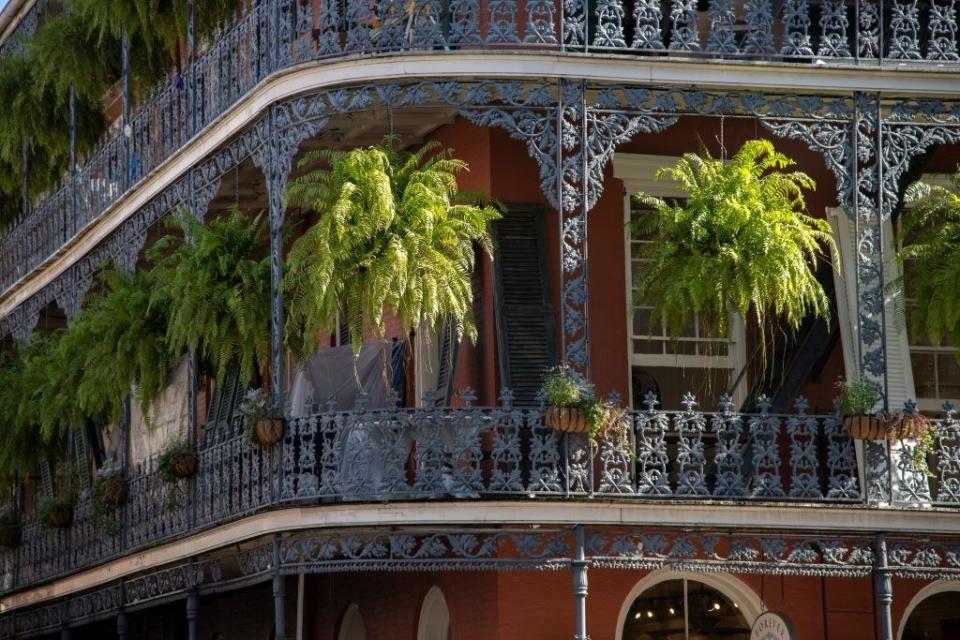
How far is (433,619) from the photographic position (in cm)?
2009

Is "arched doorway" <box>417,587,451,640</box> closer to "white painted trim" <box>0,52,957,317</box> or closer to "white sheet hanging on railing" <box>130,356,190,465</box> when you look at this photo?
"white sheet hanging on railing" <box>130,356,190,465</box>

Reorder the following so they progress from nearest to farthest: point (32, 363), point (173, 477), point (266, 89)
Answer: point (266, 89)
point (173, 477)
point (32, 363)

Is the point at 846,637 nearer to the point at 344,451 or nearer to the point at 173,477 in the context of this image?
the point at 344,451

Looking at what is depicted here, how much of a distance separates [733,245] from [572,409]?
1907mm

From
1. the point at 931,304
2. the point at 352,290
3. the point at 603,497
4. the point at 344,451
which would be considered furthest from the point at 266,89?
the point at 931,304

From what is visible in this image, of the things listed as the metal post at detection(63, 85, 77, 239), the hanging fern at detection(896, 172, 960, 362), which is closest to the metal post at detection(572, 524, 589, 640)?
the hanging fern at detection(896, 172, 960, 362)

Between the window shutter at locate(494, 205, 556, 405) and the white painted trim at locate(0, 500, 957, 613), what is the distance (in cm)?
129

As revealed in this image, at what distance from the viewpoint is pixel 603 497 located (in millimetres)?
17641

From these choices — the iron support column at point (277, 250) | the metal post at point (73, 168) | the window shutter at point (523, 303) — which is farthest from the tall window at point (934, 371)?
the metal post at point (73, 168)

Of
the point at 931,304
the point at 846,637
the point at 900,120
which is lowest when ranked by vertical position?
the point at 846,637

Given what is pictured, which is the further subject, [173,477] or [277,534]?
[173,477]

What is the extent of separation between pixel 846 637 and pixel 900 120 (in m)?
4.41

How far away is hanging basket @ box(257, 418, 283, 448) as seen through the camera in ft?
60.0

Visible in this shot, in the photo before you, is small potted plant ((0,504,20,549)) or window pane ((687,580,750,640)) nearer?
window pane ((687,580,750,640))
